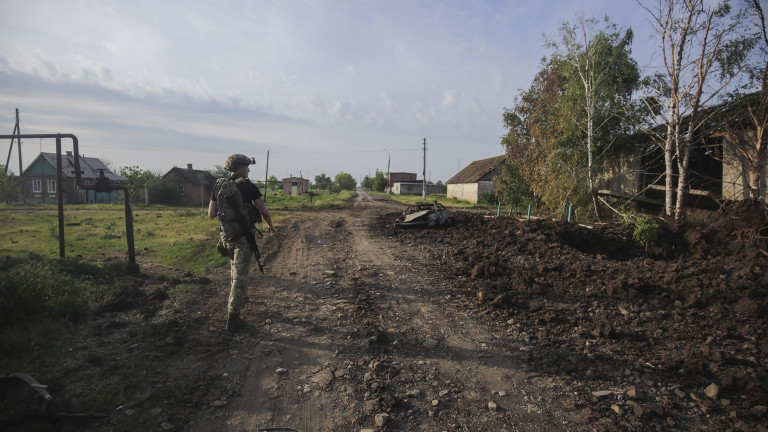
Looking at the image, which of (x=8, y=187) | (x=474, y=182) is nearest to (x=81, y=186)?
(x=474, y=182)

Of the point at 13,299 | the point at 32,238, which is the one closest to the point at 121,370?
the point at 13,299

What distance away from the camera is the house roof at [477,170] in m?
35.6

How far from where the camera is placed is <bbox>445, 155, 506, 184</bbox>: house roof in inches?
1403

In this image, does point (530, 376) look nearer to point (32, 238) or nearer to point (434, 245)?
point (434, 245)

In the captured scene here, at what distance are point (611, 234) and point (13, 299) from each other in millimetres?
10933

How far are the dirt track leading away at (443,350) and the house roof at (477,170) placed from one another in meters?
26.5

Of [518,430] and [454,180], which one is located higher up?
[454,180]

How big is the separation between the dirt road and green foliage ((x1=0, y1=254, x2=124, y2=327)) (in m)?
2.14

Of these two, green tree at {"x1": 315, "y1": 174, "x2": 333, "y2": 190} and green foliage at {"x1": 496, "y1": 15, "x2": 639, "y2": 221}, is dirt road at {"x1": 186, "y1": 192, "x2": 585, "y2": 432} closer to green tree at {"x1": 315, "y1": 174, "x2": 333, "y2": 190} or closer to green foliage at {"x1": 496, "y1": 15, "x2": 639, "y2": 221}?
green foliage at {"x1": 496, "y1": 15, "x2": 639, "y2": 221}

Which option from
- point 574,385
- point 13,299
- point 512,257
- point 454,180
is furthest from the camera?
point 454,180

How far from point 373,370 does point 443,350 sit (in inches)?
31.9

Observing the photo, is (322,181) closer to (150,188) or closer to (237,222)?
(150,188)

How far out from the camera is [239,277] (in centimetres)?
449

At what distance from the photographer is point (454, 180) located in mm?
44969
